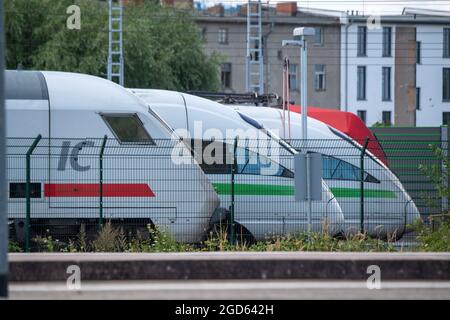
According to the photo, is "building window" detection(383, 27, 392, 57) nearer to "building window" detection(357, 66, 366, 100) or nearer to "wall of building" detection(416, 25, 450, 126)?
"building window" detection(357, 66, 366, 100)

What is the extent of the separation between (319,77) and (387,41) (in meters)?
5.32

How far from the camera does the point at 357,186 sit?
1894 cm

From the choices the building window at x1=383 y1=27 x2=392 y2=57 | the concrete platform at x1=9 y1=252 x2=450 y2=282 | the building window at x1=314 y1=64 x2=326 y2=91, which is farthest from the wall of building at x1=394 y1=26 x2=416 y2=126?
the concrete platform at x1=9 y1=252 x2=450 y2=282

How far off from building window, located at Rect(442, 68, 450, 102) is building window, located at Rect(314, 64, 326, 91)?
942cm

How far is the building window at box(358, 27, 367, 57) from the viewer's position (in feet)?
203

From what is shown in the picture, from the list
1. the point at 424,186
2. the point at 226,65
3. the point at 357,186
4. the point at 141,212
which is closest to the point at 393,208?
the point at 357,186

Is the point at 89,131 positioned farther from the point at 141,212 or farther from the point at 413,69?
the point at 413,69

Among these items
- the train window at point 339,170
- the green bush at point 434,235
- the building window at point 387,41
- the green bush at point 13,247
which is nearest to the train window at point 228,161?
the train window at point 339,170

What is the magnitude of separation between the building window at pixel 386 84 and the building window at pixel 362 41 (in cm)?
188

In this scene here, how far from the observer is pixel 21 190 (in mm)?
16453

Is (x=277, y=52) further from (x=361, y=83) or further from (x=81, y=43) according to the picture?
(x=81, y=43)

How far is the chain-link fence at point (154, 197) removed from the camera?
16.5 meters

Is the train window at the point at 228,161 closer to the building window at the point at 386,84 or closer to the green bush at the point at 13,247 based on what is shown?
the green bush at the point at 13,247

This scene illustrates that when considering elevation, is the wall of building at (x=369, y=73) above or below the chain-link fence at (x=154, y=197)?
above
